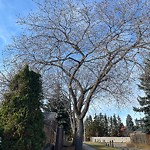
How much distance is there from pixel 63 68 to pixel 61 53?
112cm

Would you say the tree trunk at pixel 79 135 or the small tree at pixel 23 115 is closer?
the small tree at pixel 23 115

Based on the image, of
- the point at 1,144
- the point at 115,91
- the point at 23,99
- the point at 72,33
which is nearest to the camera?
the point at 1,144

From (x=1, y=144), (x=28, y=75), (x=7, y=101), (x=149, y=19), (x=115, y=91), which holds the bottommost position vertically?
(x=1, y=144)

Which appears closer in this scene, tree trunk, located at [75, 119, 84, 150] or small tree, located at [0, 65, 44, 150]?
small tree, located at [0, 65, 44, 150]

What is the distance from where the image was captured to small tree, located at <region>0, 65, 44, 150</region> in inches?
245

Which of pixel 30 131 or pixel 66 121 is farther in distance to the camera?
pixel 66 121

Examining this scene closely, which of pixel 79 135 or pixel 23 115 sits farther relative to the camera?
pixel 79 135

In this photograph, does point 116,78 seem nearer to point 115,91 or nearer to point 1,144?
point 115,91

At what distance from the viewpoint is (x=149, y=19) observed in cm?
1011

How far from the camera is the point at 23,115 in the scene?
6410 millimetres

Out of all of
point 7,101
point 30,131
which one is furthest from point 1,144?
point 7,101

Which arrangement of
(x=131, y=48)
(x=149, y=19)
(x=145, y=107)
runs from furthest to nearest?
(x=145, y=107)
(x=131, y=48)
(x=149, y=19)

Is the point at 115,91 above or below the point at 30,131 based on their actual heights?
above

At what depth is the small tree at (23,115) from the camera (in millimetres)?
6219
